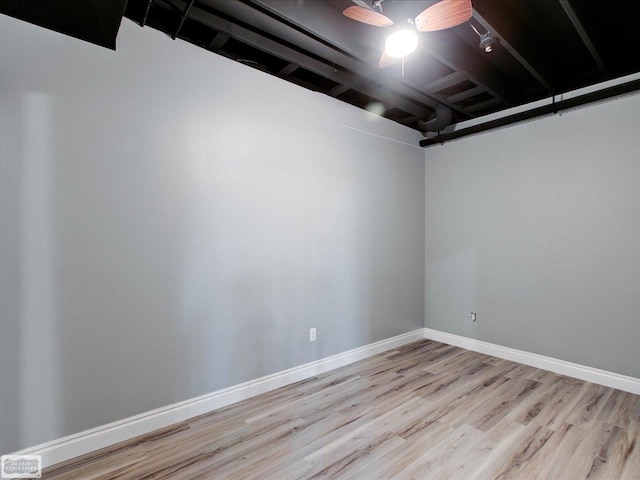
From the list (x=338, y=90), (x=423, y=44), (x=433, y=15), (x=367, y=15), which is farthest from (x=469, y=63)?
(x=367, y=15)

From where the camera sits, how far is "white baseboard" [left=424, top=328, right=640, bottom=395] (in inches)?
109

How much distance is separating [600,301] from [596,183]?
1.12 meters

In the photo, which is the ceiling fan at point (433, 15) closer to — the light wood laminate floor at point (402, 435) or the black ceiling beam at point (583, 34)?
the black ceiling beam at point (583, 34)

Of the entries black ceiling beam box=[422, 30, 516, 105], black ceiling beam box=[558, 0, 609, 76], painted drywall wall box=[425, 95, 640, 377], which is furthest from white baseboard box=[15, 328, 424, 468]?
black ceiling beam box=[558, 0, 609, 76]

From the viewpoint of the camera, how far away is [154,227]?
2215 millimetres

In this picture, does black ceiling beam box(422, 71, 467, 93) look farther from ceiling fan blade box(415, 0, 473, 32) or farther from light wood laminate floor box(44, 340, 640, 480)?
light wood laminate floor box(44, 340, 640, 480)

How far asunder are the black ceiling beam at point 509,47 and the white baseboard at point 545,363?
2.77m

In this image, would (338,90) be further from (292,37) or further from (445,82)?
(445,82)

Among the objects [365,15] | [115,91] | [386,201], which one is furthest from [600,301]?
[115,91]

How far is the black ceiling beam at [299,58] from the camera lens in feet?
7.03

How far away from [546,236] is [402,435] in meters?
2.52

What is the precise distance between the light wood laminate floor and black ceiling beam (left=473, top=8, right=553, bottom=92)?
9.40 feet

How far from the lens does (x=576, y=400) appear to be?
261cm

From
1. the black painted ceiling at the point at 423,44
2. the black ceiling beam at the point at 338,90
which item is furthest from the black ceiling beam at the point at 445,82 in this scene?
the black ceiling beam at the point at 338,90
